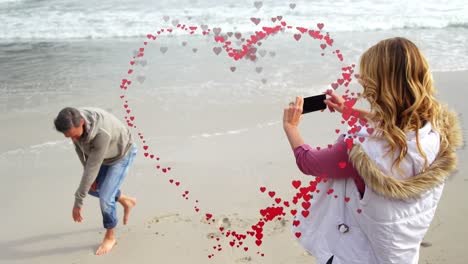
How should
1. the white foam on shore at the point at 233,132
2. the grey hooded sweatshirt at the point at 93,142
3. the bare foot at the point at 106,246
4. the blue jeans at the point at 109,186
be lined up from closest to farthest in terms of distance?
1. the grey hooded sweatshirt at the point at 93,142
2. the blue jeans at the point at 109,186
3. the bare foot at the point at 106,246
4. the white foam on shore at the point at 233,132

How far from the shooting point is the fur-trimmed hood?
1883mm

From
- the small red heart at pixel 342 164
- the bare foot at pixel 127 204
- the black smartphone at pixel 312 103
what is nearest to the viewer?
the small red heart at pixel 342 164

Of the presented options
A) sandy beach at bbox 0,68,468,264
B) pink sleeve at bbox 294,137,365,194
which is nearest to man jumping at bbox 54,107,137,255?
sandy beach at bbox 0,68,468,264

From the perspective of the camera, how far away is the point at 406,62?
6.16 feet

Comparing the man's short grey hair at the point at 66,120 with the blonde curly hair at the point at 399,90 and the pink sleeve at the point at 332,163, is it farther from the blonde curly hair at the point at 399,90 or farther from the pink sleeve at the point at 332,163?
the blonde curly hair at the point at 399,90

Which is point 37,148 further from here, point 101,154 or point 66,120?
point 66,120

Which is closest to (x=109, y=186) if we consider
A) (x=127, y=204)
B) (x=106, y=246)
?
(x=127, y=204)

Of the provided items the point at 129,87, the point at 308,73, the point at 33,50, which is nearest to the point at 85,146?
the point at 129,87

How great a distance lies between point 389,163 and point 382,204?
7.0 inches

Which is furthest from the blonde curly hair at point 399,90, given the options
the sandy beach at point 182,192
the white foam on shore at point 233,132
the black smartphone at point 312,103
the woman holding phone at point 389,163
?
the white foam on shore at point 233,132

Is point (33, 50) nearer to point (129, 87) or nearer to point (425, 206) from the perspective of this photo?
point (129, 87)

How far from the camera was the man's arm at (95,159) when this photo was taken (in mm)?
3531

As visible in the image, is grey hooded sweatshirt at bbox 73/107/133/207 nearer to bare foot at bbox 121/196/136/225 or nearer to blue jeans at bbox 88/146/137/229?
blue jeans at bbox 88/146/137/229

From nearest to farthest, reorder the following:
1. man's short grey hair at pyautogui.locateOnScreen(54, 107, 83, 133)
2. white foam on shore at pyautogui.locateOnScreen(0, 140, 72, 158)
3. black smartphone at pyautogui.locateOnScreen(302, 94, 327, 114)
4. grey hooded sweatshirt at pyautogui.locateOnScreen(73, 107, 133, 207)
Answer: black smartphone at pyautogui.locateOnScreen(302, 94, 327, 114)
man's short grey hair at pyautogui.locateOnScreen(54, 107, 83, 133)
grey hooded sweatshirt at pyautogui.locateOnScreen(73, 107, 133, 207)
white foam on shore at pyautogui.locateOnScreen(0, 140, 72, 158)
